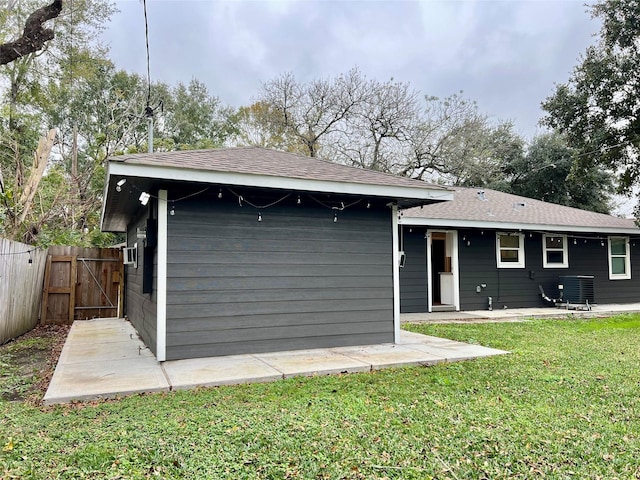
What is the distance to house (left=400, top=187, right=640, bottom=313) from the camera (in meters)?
9.99

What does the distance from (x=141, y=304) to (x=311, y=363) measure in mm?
3212

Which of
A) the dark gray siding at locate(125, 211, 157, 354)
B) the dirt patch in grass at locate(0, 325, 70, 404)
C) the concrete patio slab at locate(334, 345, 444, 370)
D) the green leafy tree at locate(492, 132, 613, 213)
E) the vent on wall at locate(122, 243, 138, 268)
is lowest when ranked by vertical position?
the dirt patch in grass at locate(0, 325, 70, 404)

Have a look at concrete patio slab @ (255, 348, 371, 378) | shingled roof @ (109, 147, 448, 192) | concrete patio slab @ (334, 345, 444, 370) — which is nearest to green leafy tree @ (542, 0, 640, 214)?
shingled roof @ (109, 147, 448, 192)

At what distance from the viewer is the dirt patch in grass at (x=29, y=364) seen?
4.11 m

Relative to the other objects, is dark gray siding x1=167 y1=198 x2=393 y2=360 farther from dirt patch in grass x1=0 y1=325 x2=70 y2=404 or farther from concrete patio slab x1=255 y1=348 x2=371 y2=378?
dirt patch in grass x1=0 y1=325 x2=70 y2=404

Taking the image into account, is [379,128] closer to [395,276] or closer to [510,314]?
[510,314]

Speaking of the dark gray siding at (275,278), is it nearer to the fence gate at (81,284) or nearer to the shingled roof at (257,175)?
the shingled roof at (257,175)

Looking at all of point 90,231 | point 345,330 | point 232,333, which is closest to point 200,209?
point 232,333

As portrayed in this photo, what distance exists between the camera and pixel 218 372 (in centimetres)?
454

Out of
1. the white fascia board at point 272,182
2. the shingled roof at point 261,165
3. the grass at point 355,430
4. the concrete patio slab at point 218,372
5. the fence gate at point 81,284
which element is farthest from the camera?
the fence gate at point 81,284

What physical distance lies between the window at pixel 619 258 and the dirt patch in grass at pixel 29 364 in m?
13.3

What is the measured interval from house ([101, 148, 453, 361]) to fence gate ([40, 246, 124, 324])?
132 inches

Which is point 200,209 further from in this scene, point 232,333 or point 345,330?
point 345,330

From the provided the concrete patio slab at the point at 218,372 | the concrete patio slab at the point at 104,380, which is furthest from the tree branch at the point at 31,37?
the concrete patio slab at the point at 218,372
